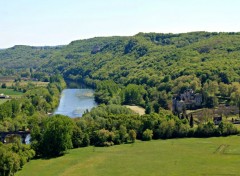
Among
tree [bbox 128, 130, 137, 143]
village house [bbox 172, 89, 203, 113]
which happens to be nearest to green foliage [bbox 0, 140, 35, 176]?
A: tree [bbox 128, 130, 137, 143]

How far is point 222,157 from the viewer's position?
274 ft

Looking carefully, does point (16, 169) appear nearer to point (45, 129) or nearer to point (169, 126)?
point (45, 129)

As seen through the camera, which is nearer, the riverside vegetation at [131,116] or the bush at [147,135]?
the riverside vegetation at [131,116]

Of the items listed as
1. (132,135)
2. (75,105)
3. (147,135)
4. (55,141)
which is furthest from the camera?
(75,105)

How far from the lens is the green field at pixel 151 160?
7581 cm

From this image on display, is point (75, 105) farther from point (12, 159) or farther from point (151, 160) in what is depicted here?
point (12, 159)

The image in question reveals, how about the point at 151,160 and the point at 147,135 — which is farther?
the point at 147,135

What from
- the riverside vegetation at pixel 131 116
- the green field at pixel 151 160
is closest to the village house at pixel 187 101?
the riverside vegetation at pixel 131 116

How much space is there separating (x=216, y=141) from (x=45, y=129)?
3696 centimetres

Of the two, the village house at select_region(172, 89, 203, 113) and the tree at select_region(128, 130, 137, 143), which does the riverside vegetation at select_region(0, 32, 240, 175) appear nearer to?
the tree at select_region(128, 130, 137, 143)

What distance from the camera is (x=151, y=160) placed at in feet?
274

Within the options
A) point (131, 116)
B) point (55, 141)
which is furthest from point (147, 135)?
point (55, 141)

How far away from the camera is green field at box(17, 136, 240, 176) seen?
75.8 m

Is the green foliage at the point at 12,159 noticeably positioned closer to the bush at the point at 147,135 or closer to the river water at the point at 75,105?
the bush at the point at 147,135
